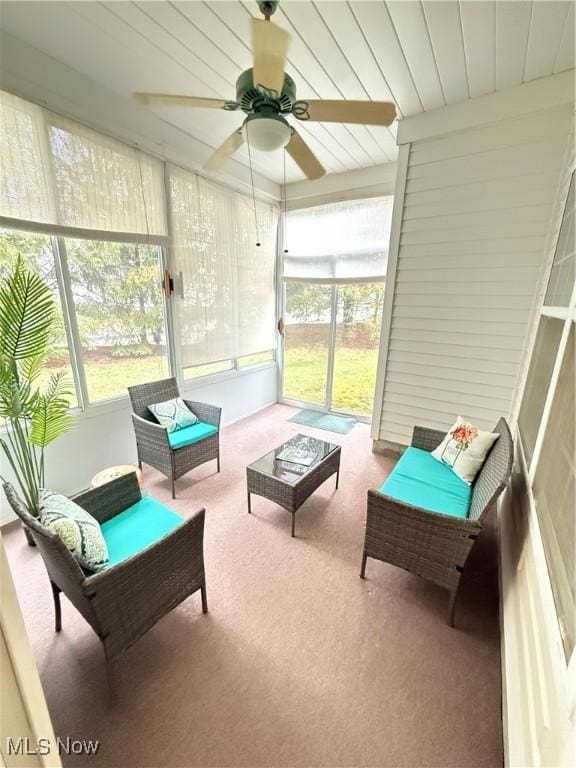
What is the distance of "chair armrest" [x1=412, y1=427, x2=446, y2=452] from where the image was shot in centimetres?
251

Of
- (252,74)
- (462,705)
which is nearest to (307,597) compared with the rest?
(462,705)

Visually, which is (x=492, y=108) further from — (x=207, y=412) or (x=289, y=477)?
(x=207, y=412)

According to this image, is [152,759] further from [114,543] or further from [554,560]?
[554,560]

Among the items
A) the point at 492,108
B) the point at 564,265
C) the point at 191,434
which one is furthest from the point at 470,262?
the point at 191,434

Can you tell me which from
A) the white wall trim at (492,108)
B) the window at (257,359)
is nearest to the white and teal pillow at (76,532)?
the window at (257,359)

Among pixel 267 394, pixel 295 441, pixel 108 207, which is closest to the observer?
pixel 108 207

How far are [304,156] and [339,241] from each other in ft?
7.33

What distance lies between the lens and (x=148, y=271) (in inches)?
114

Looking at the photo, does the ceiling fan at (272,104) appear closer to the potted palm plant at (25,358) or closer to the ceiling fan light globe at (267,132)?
the ceiling fan light globe at (267,132)

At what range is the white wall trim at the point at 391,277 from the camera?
2752mm

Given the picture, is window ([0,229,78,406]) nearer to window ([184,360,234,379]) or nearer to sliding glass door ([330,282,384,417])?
window ([184,360,234,379])

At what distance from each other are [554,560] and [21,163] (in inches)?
140

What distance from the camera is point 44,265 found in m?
2.23

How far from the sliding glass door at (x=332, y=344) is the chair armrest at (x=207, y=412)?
6.79ft
